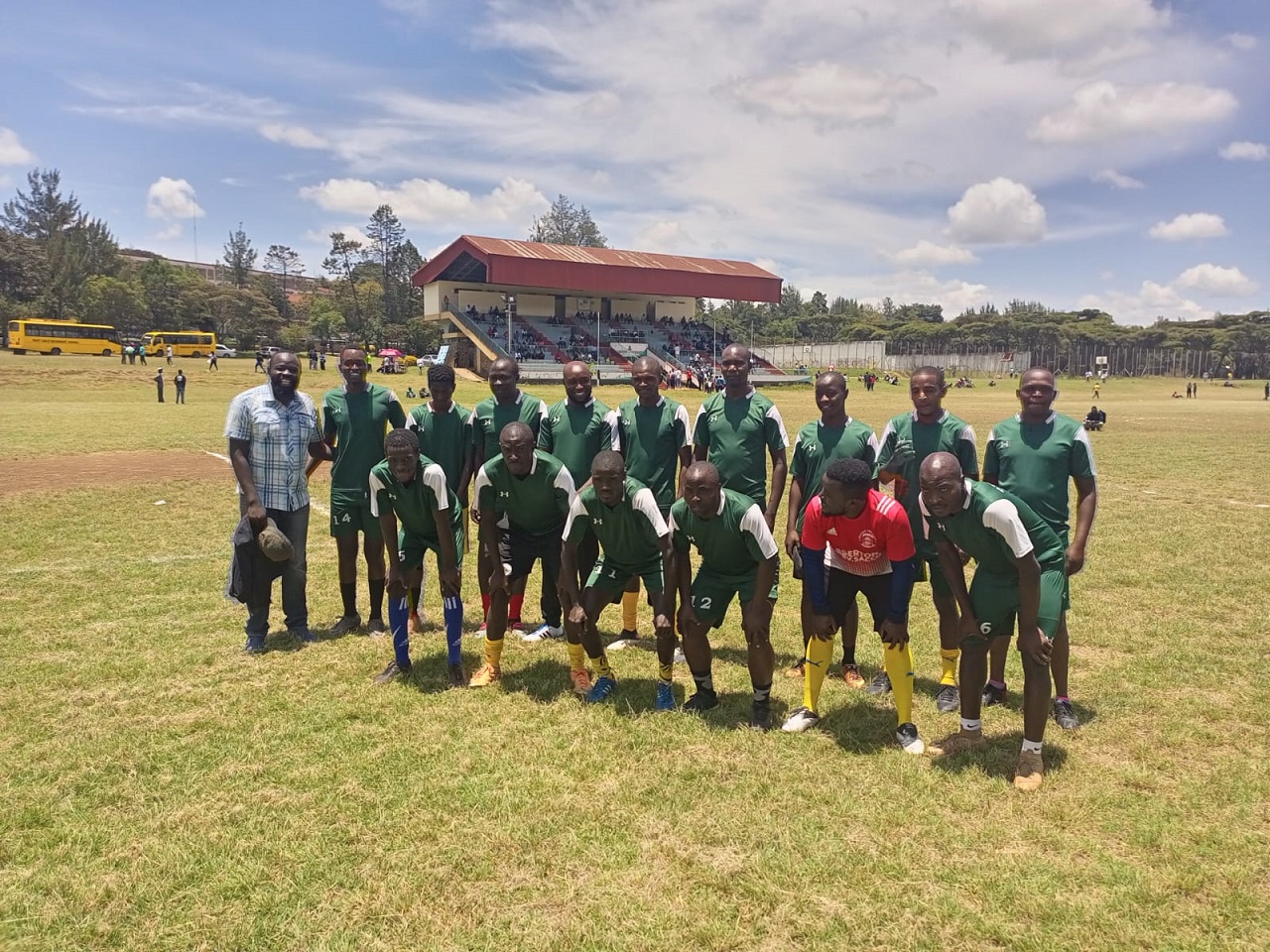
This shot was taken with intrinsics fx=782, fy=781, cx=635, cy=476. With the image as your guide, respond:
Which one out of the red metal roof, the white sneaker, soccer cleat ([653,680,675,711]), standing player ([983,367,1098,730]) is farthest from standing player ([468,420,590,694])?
the red metal roof

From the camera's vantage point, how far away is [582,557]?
5.97m

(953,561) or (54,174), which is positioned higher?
(54,174)

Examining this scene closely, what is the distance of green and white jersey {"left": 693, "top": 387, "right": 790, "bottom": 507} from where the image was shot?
610 centimetres

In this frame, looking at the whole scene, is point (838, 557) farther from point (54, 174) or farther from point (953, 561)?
point (54, 174)

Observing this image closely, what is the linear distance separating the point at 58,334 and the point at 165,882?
202 feet

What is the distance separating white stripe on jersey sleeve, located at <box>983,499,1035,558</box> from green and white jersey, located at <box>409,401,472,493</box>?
4.24 m

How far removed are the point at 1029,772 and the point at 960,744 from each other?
455mm

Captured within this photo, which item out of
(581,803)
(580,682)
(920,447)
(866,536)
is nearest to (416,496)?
(580,682)

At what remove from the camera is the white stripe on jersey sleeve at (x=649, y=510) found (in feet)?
16.5

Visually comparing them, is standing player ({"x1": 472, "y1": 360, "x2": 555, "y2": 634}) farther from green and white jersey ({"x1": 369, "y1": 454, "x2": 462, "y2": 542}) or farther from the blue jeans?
the blue jeans

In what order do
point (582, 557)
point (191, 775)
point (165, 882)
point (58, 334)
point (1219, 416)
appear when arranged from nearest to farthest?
point (165, 882), point (191, 775), point (582, 557), point (1219, 416), point (58, 334)

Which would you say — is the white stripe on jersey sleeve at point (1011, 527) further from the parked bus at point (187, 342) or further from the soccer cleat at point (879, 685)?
the parked bus at point (187, 342)

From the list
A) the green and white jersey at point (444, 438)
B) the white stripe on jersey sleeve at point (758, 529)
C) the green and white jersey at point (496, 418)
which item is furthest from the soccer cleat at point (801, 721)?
the green and white jersey at point (444, 438)

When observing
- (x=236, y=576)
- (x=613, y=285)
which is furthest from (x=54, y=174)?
(x=236, y=576)
